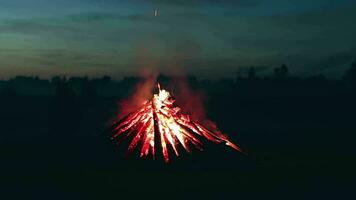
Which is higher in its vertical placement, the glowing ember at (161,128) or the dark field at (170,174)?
the glowing ember at (161,128)

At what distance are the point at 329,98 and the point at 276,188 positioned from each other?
312 ft

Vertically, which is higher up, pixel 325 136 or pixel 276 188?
pixel 325 136

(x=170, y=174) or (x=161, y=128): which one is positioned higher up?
(x=161, y=128)

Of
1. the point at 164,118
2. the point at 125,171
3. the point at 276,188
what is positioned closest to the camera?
the point at 276,188

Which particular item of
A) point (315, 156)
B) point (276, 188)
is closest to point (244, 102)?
point (315, 156)

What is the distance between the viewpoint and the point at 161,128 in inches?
1438

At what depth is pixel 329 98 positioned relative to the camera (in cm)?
11938

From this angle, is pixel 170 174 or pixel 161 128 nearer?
pixel 170 174

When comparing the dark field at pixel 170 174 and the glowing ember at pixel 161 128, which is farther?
the glowing ember at pixel 161 128

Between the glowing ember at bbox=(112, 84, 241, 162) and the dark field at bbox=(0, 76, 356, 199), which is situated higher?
the glowing ember at bbox=(112, 84, 241, 162)

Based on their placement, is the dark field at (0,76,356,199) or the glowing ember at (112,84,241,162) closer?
the dark field at (0,76,356,199)

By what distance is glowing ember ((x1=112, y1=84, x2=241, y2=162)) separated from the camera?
35.8 metres

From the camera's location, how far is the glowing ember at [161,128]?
3581cm

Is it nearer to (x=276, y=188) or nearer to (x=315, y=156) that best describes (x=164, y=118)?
(x=276, y=188)
